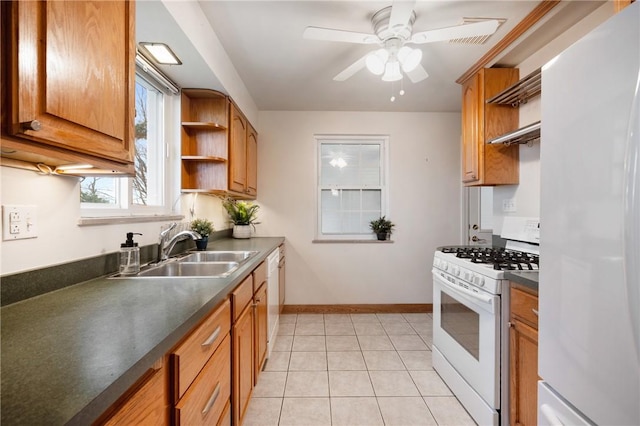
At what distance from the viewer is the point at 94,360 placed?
58 cm

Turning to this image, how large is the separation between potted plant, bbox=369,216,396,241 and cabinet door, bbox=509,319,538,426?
Answer: 6.88 feet

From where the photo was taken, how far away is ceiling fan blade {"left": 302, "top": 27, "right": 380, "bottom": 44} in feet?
5.07

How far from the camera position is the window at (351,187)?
11.8 ft

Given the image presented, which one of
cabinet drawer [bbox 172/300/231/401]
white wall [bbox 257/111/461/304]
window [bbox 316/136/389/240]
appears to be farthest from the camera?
window [bbox 316/136/389/240]

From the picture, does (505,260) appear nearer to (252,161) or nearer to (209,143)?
(209,143)

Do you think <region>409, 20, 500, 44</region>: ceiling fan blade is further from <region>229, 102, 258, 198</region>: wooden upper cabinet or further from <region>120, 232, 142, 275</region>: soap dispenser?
<region>120, 232, 142, 275</region>: soap dispenser

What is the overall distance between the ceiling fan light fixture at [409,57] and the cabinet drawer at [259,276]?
65.8 inches

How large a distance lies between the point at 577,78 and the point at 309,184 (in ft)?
9.24

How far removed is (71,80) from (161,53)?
1.13 metres

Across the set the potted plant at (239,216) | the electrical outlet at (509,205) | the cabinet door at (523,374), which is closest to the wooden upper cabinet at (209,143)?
the potted plant at (239,216)

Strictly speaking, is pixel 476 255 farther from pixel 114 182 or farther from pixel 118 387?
pixel 114 182

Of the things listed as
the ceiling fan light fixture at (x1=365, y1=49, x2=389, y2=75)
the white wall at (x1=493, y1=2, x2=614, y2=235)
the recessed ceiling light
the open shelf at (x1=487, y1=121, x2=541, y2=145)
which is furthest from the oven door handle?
the recessed ceiling light

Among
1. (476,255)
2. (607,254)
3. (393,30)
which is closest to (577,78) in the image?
(607,254)

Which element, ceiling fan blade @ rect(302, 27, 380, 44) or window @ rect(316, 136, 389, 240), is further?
window @ rect(316, 136, 389, 240)
